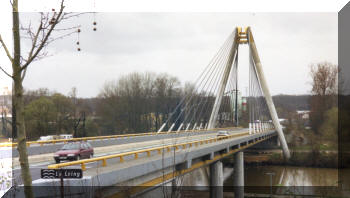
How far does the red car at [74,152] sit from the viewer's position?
13836 mm

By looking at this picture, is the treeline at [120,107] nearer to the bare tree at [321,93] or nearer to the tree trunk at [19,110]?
the bare tree at [321,93]

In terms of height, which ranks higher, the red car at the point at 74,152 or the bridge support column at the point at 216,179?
the red car at the point at 74,152

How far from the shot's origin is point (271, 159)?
173 feet

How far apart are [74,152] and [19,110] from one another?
35.9 feet

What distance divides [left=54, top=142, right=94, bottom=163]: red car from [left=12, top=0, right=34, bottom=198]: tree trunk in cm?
1038

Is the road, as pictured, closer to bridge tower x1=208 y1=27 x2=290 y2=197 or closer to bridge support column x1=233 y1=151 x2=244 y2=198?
bridge tower x1=208 y1=27 x2=290 y2=197

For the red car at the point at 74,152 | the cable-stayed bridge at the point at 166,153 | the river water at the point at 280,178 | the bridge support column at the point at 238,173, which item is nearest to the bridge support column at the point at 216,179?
the cable-stayed bridge at the point at 166,153

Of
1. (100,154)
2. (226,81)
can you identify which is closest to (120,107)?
(226,81)

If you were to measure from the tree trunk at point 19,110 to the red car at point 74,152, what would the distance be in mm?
10376

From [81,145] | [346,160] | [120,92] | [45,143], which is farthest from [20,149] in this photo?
[120,92]

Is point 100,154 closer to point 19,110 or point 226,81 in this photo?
point 19,110

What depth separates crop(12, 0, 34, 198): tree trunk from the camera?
3.86 m

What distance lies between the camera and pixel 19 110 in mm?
3947

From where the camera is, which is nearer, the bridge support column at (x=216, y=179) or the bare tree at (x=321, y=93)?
the bridge support column at (x=216, y=179)
